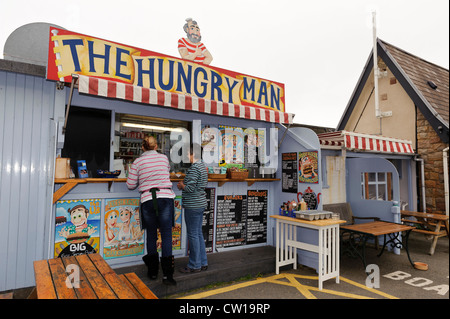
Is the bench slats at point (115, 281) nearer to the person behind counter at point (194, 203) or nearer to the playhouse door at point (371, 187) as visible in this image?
the person behind counter at point (194, 203)

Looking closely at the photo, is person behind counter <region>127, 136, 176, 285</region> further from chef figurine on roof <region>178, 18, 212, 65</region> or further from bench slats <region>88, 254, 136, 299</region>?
chef figurine on roof <region>178, 18, 212, 65</region>

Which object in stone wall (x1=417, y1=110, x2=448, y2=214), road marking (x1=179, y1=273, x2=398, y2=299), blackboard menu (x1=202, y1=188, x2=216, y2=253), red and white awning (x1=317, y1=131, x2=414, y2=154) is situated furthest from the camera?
stone wall (x1=417, y1=110, x2=448, y2=214)

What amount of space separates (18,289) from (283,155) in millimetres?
5171

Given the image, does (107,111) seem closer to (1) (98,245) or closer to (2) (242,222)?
(1) (98,245)

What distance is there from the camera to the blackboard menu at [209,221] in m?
5.57

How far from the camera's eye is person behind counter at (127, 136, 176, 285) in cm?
409

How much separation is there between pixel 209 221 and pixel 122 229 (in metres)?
1.66

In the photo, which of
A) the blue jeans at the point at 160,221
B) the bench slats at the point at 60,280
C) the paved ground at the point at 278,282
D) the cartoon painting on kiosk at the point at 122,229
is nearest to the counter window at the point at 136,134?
the cartoon painting on kiosk at the point at 122,229

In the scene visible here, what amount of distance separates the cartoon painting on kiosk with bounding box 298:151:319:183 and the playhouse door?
2402 mm

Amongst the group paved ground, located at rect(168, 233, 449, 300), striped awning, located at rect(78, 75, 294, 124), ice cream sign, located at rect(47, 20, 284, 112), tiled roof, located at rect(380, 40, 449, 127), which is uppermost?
tiled roof, located at rect(380, 40, 449, 127)

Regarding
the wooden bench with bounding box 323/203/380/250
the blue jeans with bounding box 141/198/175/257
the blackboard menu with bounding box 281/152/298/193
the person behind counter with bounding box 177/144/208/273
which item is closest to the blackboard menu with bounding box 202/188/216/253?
the person behind counter with bounding box 177/144/208/273

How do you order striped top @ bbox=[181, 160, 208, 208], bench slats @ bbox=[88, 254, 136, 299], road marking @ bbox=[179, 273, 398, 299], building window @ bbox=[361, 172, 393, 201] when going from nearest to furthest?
bench slats @ bbox=[88, 254, 136, 299] → road marking @ bbox=[179, 273, 398, 299] → striped top @ bbox=[181, 160, 208, 208] → building window @ bbox=[361, 172, 393, 201]
